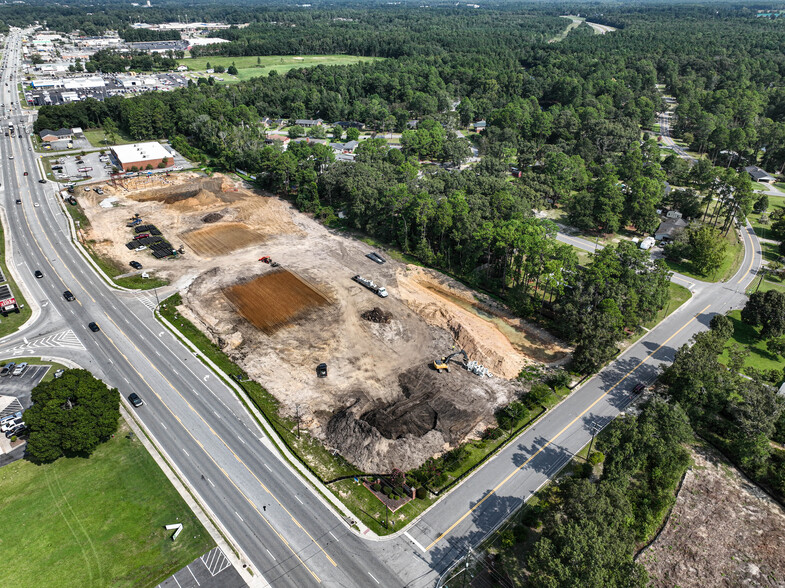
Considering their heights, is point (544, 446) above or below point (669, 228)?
below

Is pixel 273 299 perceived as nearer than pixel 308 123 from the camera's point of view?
Yes

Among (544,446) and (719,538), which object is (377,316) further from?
(719,538)

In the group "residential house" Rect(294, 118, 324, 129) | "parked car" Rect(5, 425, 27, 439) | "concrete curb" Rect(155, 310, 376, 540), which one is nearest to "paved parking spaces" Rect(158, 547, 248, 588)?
"concrete curb" Rect(155, 310, 376, 540)

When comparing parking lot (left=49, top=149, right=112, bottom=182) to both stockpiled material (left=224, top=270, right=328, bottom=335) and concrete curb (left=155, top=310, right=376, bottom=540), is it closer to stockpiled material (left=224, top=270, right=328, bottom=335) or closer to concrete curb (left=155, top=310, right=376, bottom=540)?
stockpiled material (left=224, top=270, right=328, bottom=335)

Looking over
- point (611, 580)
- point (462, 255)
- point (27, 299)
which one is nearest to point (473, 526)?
point (611, 580)

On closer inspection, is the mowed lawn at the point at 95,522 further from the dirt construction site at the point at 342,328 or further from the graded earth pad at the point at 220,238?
the graded earth pad at the point at 220,238

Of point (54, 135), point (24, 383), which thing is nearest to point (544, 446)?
point (24, 383)

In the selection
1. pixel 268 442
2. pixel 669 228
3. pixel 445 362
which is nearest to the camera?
pixel 268 442

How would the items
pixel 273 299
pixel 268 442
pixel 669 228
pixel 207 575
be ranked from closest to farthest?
pixel 207 575, pixel 268 442, pixel 273 299, pixel 669 228
